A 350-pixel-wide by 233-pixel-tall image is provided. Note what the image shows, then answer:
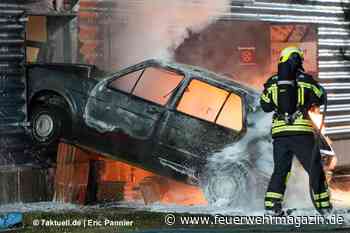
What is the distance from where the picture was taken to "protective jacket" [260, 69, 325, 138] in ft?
29.1

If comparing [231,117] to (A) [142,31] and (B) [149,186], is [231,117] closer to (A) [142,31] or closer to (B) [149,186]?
(B) [149,186]

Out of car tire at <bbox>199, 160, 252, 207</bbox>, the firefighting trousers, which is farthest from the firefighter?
car tire at <bbox>199, 160, 252, 207</bbox>

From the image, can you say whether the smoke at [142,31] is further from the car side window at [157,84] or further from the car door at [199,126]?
the car door at [199,126]

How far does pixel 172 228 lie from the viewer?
873 centimetres

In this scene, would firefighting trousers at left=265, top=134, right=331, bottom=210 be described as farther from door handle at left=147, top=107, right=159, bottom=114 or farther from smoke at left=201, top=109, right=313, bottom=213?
door handle at left=147, top=107, right=159, bottom=114

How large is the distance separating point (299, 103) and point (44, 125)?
3.16m

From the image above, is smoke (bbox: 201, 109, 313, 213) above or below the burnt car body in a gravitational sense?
below

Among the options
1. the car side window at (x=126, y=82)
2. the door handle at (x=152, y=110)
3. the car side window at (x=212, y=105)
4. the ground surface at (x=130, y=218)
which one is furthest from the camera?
the car side window at (x=126, y=82)

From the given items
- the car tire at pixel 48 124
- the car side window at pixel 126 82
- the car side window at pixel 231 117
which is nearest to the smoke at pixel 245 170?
the car side window at pixel 231 117

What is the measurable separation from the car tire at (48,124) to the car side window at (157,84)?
0.95 metres

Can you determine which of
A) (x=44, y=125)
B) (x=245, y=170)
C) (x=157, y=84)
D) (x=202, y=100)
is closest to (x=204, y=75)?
(x=202, y=100)

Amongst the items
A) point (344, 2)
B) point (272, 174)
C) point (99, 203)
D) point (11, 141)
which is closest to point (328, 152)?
point (272, 174)

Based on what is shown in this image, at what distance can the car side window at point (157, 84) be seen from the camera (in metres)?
9.67

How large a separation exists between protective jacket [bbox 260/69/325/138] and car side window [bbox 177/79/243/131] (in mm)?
527
